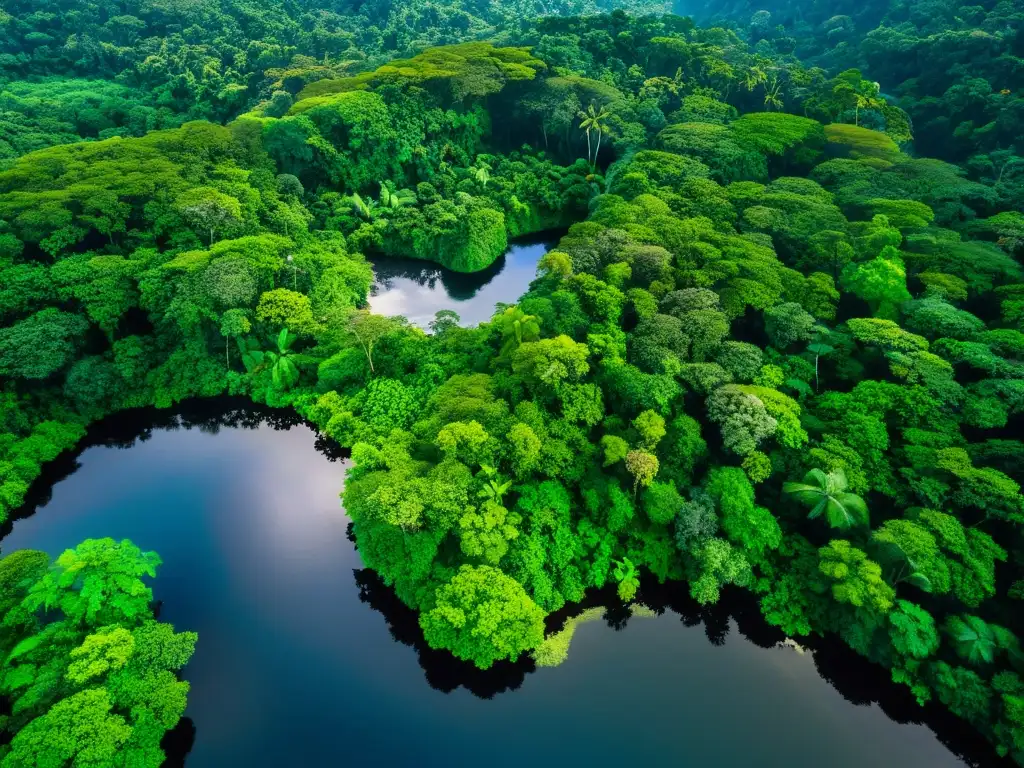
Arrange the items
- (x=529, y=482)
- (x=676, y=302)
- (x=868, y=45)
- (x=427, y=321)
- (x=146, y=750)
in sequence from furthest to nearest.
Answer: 1. (x=868, y=45)
2. (x=427, y=321)
3. (x=676, y=302)
4. (x=529, y=482)
5. (x=146, y=750)

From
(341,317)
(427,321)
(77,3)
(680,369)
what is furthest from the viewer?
(77,3)

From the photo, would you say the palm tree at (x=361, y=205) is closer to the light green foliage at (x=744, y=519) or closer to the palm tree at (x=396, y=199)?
the palm tree at (x=396, y=199)

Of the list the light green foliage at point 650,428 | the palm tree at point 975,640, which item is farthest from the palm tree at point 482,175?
the palm tree at point 975,640

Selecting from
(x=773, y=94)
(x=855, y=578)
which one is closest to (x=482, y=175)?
(x=773, y=94)

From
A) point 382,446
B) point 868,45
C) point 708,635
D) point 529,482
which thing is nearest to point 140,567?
point 382,446

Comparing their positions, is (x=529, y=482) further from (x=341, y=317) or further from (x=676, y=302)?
(x=341, y=317)

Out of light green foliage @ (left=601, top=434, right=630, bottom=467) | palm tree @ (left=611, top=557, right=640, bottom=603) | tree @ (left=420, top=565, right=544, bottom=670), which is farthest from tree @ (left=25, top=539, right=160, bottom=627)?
light green foliage @ (left=601, top=434, right=630, bottom=467)

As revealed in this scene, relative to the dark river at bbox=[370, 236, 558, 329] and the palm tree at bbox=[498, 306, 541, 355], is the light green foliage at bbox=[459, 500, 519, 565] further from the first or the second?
the dark river at bbox=[370, 236, 558, 329]
